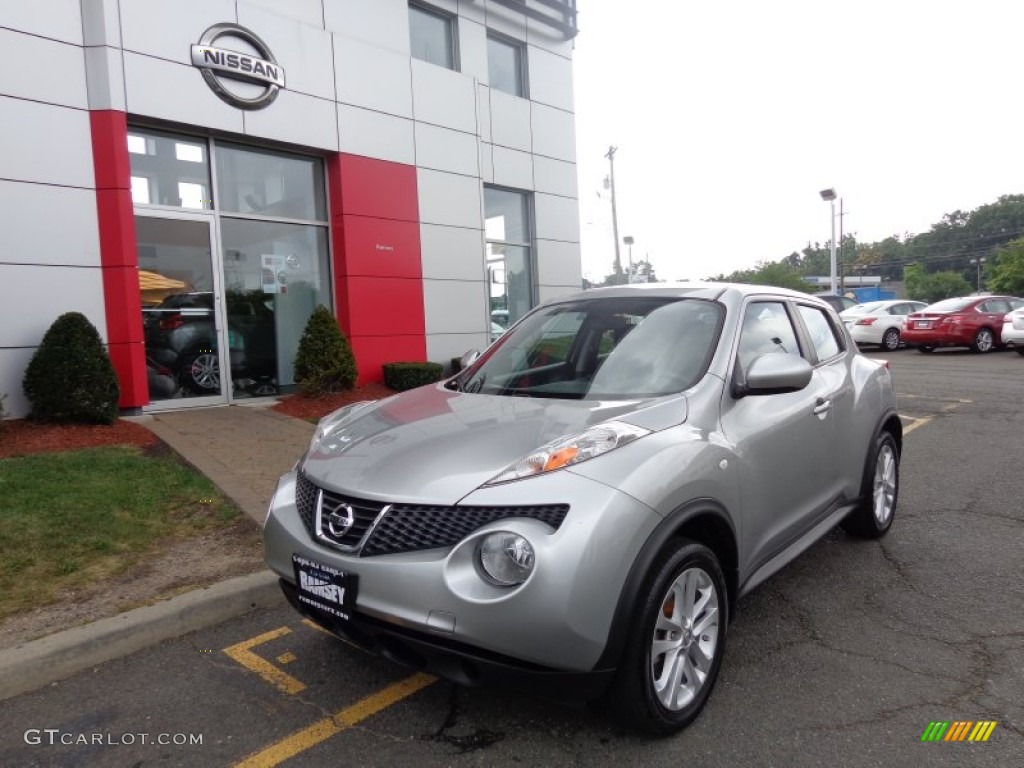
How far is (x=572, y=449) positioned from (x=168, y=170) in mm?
8783

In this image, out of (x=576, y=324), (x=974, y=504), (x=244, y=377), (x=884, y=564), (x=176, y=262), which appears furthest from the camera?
(x=244, y=377)

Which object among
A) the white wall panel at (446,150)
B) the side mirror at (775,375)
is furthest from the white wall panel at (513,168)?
the side mirror at (775,375)

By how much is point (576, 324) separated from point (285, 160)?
27.0 feet

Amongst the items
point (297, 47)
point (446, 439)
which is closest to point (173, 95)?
point (297, 47)

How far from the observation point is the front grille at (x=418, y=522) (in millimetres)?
2352

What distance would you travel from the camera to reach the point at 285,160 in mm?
10617

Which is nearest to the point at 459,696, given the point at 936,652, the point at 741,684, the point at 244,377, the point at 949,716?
the point at 741,684

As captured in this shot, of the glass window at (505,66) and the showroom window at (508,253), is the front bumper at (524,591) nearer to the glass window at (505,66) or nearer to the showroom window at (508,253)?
the showroom window at (508,253)

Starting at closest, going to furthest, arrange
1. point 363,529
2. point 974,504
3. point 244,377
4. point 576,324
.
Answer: point 363,529, point 576,324, point 974,504, point 244,377

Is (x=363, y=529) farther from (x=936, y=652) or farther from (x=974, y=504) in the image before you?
(x=974, y=504)

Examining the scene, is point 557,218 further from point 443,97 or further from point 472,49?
point 443,97

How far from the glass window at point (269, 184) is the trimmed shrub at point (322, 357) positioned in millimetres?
1859

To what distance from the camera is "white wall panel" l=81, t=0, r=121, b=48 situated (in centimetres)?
840

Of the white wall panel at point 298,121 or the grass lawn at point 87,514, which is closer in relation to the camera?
the grass lawn at point 87,514
